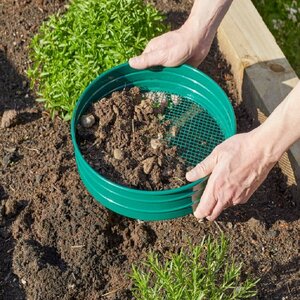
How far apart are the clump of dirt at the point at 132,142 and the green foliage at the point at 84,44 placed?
0.24 metres

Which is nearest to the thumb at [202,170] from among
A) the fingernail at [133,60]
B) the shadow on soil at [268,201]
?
the shadow on soil at [268,201]

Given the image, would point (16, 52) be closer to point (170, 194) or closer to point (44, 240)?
point (44, 240)

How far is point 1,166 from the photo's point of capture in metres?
3.73

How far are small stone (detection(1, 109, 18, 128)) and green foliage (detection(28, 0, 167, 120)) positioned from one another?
0.18 meters

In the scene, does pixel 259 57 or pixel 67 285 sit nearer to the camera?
pixel 67 285

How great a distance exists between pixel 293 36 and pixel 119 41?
1572 millimetres

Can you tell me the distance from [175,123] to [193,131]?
0.32 feet

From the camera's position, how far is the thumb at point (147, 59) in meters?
3.43

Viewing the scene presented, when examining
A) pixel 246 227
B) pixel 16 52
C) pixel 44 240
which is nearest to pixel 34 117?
pixel 16 52

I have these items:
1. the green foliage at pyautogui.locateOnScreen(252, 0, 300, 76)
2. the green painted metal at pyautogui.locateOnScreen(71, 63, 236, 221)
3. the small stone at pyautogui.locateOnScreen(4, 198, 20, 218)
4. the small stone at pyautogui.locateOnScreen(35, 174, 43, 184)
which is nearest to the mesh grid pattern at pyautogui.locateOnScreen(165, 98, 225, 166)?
the green painted metal at pyautogui.locateOnScreen(71, 63, 236, 221)

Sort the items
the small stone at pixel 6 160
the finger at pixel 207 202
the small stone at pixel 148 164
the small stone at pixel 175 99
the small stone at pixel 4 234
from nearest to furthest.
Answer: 1. the finger at pixel 207 202
2. the small stone at pixel 148 164
3. the small stone at pixel 4 234
4. the small stone at pixel 175 99
5. the small stone at pixel 6 160

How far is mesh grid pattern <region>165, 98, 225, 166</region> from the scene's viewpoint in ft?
11.2

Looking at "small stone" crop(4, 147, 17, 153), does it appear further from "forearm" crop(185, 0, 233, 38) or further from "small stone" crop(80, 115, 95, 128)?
"forearm" crop(185, 0, 233, 38)

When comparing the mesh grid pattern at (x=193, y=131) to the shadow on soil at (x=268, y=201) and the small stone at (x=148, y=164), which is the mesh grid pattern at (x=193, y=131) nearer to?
the small stone at (x=148, y=164)
